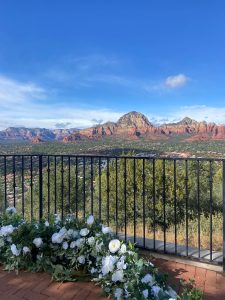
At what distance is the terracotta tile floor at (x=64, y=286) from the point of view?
2.25m

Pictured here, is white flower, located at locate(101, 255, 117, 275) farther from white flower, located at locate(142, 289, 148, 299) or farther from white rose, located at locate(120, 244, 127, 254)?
white flower, located at locate(142, 289, 148, 299)

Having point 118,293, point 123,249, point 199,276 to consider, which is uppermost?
point 123,249

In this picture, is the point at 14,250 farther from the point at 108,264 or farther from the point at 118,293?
the point at 118,293

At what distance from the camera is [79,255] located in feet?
8.24

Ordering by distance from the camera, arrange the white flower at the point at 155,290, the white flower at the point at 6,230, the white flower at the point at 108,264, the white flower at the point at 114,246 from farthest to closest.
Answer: the white flower at the point at 6,230 → the white flower at the point at 114,246 → the white flower at the point at 108,264 → the white flower at the point at 155,290

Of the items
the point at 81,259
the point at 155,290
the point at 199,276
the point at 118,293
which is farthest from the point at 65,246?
the point at 199,276

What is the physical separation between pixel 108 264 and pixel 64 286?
459 mm

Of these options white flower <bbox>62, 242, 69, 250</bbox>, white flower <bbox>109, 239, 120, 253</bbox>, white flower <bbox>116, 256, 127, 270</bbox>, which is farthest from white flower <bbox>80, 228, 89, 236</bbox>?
white flower <bbox>116, 256, 127, 270</bbox>

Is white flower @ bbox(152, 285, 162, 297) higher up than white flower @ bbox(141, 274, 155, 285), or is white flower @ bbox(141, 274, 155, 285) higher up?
white flower @ bbox(141, 274, 155, 285)

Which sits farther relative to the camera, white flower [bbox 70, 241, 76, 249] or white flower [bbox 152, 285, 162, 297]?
white flower [bbox 70, 241, 76, 249]

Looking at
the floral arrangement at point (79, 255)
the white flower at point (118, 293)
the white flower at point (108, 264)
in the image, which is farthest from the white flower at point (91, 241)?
the white flower at point (118, 293)

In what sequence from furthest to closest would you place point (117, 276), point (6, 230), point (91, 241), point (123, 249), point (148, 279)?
point (6, 230)
point (91, 241)
point (123, 249)
point (117, 276)
point (148, 279)

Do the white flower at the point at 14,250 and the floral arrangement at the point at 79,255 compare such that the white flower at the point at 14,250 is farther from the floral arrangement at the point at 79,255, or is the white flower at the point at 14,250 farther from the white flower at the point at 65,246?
the white flower at the point at 65,246

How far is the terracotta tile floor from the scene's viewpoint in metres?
2.25
